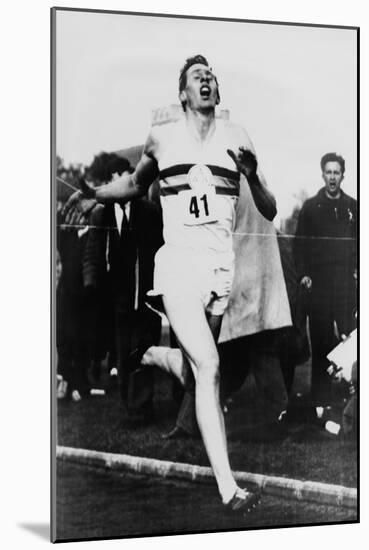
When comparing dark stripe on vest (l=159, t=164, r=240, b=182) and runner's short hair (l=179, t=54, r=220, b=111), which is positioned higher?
runner's short hair (l=179, t=54, r=220, b=111)

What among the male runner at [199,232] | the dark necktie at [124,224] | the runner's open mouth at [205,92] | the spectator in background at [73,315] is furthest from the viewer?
the runner's open mouth at [205,92]

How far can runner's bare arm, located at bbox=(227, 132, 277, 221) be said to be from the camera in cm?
916

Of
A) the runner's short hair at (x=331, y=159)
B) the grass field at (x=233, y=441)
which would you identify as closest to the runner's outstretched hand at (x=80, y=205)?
the grass field at (x=233, y=441)

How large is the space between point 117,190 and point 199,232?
0.59 meters

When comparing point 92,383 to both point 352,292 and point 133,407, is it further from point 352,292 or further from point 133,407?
point 352,292

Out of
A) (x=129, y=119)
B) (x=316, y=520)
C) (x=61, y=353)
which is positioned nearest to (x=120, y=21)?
(x=129, y=119)

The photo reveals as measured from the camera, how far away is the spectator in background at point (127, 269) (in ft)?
28.9

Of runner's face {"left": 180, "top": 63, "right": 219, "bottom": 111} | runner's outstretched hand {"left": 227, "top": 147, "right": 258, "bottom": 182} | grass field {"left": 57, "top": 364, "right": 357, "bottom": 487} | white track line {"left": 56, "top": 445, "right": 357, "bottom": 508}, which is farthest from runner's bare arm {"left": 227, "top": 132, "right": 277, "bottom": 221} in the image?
white track line {"left": 56, "top": 445, "right": 357, "bottom": 508}

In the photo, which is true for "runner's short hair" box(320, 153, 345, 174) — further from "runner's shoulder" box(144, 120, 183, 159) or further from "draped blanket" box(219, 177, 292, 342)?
"runner's shoulder" box(144, 120, 183, 159)

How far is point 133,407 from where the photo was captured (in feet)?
29.2

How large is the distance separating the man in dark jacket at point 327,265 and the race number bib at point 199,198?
2.12 ft

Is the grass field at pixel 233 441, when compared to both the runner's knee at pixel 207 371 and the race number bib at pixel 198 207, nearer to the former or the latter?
the runner's knee at pixel 207 371

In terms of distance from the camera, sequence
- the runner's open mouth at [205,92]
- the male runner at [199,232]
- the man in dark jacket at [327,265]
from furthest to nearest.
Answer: the man in dark jacket at [327,265] → the runner's open mouth at [205,92] → the male runner at [199,232]

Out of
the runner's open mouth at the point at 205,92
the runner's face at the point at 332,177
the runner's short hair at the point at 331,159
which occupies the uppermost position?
the runner's open mouth at the point at 205,92
